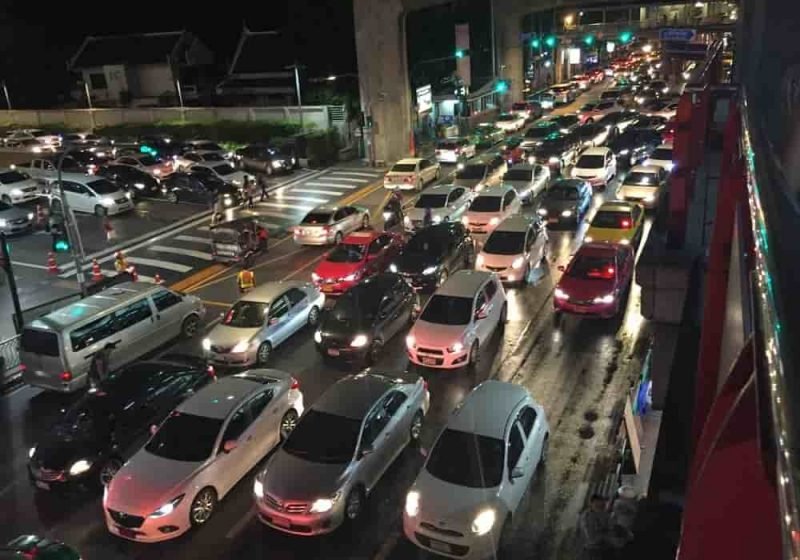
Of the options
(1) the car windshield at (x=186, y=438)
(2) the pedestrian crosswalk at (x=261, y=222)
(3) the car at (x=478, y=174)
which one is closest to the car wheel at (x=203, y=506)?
(1) the car windshield at (x=186, y=438)

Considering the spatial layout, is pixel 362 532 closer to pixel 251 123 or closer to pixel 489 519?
pixel 489 519

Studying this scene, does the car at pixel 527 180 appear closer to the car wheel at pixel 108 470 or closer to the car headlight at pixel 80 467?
the car wheel at pixel 108 470

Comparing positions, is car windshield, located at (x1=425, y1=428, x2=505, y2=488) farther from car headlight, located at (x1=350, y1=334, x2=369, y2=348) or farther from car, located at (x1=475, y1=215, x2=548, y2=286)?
car, located at (x1=475, y1=215, x2=548, y2=286)

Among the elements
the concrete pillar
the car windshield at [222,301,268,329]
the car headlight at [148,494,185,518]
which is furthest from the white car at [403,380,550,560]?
the concrete pillar

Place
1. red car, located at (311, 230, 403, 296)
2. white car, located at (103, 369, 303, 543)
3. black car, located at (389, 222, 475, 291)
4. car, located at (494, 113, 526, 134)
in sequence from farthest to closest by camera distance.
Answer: car, located at (494, 113, 526, 134)
red car, located at (311, 230, 403, 296)
black car, located at (389, 222, 475, 291)
white car, located at (103, 369, 303, 543)

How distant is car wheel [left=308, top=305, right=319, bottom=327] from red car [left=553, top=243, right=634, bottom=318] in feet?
20.1

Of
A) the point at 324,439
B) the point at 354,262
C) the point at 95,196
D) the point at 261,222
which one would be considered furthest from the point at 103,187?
the point at 324,439

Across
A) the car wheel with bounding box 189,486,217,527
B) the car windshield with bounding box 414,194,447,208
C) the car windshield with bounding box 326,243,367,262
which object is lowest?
the car wheel with bounding box 189,486,217,527

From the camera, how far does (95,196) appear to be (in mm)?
31859

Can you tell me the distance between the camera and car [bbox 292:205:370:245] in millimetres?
25766

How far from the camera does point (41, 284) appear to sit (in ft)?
78.6

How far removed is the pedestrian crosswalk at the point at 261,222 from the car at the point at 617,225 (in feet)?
40.9

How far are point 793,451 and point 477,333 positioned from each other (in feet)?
46.8

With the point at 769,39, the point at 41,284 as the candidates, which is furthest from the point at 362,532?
the point at 41,284
